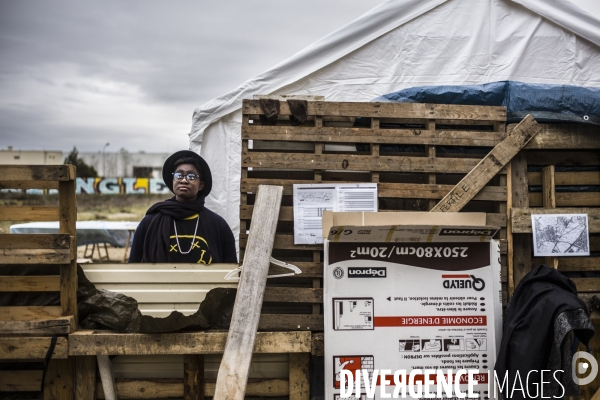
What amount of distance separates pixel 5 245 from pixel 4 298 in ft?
1.17

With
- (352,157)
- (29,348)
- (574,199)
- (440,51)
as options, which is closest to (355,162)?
(352,157)

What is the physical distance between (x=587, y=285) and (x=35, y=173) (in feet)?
Result: 11.8

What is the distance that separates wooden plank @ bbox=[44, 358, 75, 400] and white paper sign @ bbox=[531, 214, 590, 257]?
3.04 m

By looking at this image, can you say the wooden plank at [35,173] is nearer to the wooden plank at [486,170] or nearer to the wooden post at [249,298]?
the wooden post at [249,298]

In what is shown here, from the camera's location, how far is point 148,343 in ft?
9.80

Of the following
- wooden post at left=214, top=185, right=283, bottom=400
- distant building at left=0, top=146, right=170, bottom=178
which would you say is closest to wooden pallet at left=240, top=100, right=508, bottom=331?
wooden post at left=214, top=185, right=283, bottom=400

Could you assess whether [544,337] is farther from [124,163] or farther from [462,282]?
[124,163]

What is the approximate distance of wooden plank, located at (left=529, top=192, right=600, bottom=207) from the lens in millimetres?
3441

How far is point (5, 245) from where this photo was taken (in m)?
2.96

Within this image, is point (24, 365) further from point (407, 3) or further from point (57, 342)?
point (407, 3)

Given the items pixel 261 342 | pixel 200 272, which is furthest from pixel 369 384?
pixel 200 272

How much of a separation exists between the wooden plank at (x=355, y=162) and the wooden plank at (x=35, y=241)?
117cm

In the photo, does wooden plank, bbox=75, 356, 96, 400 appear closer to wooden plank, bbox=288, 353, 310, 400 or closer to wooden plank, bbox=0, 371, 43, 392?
wooden plank, bbox=0, 371, 43, 392

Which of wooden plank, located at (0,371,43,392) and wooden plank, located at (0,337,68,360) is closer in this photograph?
wooden plank, located at (0,337,68,360)
